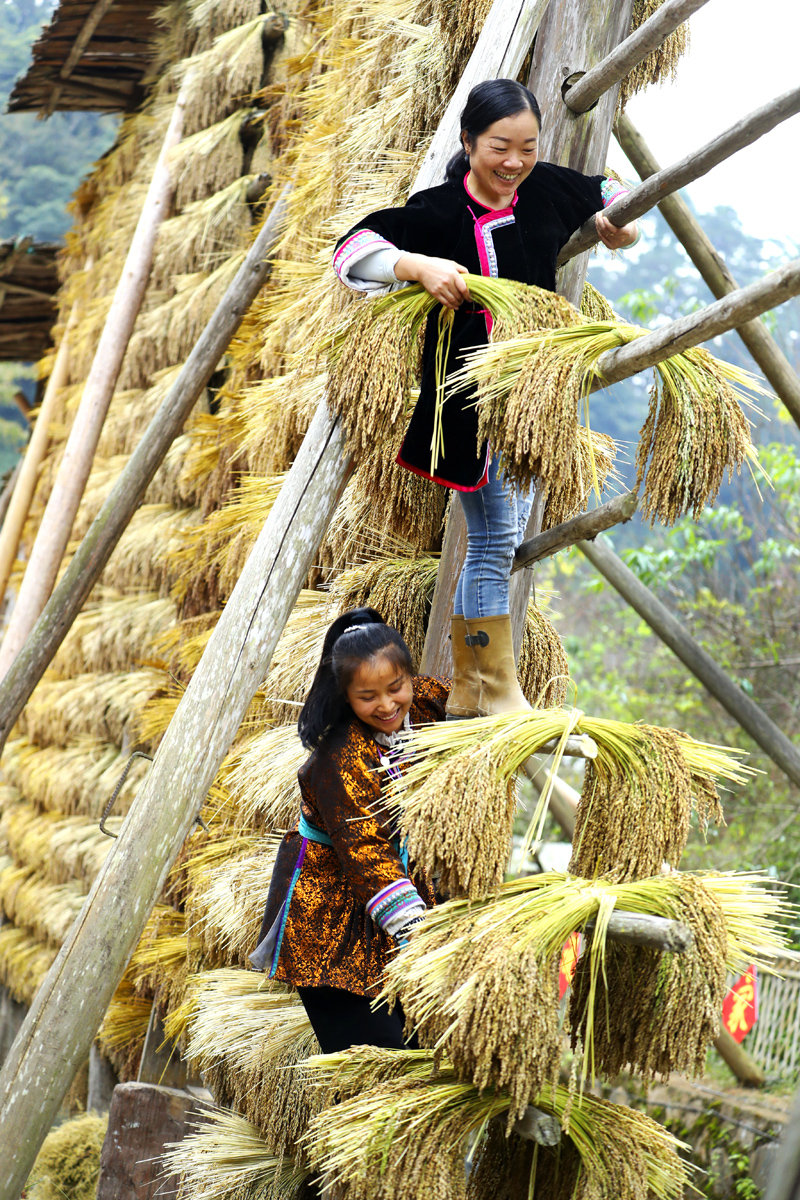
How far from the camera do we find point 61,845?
5.38 m

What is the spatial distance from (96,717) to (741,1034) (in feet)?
12.6

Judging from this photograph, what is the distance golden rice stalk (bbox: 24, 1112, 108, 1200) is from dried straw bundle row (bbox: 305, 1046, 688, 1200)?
301 centimetres

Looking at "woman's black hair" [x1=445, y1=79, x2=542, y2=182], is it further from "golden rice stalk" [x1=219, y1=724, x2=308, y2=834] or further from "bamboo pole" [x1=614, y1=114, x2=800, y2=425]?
"golden rice stalk" [x1=219, y1=724, x2=308, y2=834]

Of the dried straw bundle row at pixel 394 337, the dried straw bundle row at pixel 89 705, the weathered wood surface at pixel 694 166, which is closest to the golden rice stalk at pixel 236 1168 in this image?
the dried straw bundle row at pixel 394 337

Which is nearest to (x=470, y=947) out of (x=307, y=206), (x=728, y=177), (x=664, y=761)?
(x=664, y=761)

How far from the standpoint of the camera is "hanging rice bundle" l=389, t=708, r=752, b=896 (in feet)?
5.24

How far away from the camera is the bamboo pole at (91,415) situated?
16.3ft

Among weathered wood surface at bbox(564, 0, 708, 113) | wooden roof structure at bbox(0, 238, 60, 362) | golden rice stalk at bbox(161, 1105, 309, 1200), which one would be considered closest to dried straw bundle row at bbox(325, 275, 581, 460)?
weathered wood surface at bbox(564, 0, 708, 113)

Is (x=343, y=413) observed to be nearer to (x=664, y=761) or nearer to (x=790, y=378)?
(x=664, y=761)

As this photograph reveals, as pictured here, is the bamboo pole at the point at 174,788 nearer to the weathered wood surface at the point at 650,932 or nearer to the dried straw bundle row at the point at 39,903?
the weathered wood surface at the point at 650,932

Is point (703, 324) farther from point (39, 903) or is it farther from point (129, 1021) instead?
point (39, 903)

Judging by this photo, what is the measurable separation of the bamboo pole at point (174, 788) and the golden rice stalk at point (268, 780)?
0.48 m

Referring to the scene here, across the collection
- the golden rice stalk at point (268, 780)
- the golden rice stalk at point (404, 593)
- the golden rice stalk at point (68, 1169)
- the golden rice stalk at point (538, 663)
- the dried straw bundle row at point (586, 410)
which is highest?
the dried straw bundle row at point (586, 410)

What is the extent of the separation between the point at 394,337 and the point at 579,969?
116 cm
